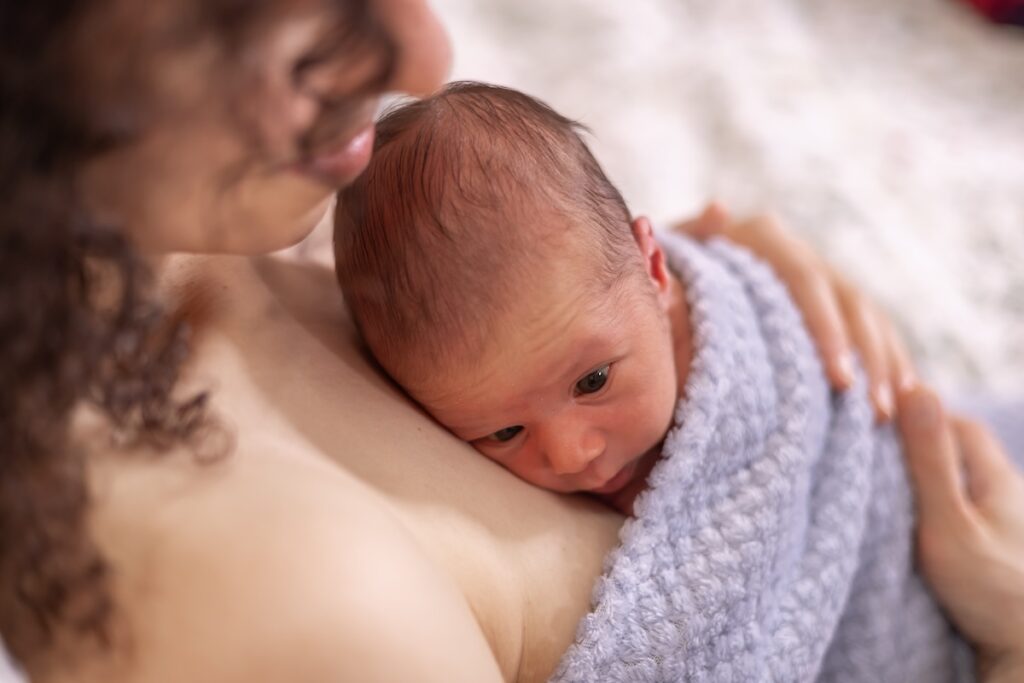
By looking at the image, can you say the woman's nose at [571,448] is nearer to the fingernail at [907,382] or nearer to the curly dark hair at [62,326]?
the curly dark hair at [62,326]

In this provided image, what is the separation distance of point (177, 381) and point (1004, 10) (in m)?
1.50

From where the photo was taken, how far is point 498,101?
0.81m

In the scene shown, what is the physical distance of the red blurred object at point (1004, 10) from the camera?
1583 mm

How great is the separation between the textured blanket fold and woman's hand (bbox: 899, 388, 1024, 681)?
0.02 m

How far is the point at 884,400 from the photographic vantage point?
39.3 inches

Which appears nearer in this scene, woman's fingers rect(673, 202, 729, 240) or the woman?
the woman

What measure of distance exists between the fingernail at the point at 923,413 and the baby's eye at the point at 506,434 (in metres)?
0.44

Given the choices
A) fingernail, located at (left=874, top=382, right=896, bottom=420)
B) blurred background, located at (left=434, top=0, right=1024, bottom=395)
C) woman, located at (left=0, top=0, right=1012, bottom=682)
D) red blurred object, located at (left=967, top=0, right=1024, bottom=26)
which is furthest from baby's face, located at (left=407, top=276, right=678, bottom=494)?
red blurred object, located at (left=967, top=0, right=1024, bottom=26)

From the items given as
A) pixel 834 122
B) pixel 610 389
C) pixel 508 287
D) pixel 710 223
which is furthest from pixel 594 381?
pixel 834 122

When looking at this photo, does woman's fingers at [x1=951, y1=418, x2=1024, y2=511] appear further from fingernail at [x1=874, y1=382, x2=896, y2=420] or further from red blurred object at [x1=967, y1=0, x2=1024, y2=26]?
red blurred object at [x1=967, y1=0, x2=1024, y2=26]

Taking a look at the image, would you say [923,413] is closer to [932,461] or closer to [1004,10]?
[932,461]

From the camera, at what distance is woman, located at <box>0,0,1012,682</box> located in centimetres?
49

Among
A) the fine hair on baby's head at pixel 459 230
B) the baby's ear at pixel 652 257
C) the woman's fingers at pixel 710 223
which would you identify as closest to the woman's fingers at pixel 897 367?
the woman's fingers at pixel 710 223

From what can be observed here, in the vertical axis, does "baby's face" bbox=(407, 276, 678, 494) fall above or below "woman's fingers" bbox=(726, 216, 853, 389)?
above
